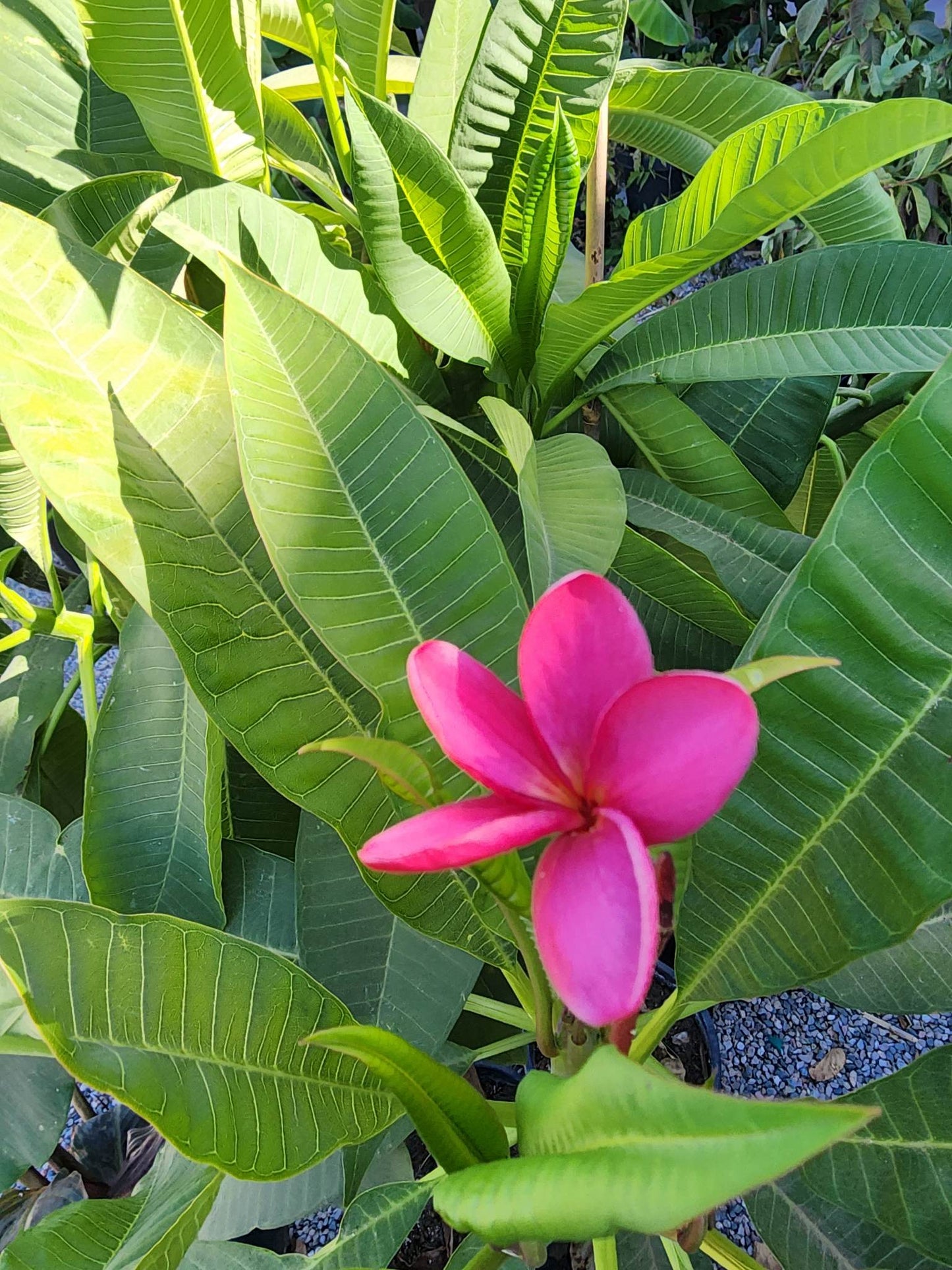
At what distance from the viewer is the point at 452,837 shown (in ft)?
0.68

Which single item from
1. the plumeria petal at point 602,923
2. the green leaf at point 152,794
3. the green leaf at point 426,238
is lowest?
the green leaf at point 152,794

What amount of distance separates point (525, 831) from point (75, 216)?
1.46 feet

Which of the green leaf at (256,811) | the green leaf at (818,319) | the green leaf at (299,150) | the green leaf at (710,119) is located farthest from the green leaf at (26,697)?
the green leaf at (710,119)

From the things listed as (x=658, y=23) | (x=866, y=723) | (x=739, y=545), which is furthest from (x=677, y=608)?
(x=658, y=23)

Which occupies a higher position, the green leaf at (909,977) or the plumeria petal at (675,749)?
the plumeria petal at (675,749)

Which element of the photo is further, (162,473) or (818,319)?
(818,319)

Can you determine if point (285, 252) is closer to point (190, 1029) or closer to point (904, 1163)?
point (190, 1029)

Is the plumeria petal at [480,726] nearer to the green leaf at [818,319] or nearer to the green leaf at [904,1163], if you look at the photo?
the green leaf at [904,1163]

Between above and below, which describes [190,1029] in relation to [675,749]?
below

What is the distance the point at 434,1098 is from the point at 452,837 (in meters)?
0.14

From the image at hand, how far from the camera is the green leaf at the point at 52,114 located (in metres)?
0.55

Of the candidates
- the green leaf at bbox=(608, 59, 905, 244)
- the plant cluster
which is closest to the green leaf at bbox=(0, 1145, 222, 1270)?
the plant cluster

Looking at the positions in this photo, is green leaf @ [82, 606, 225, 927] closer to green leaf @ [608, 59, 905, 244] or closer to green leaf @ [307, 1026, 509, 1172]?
green leaf @ [307, 1026, 509, 1172]

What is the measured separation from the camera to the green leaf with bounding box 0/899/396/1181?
295 millimetres
